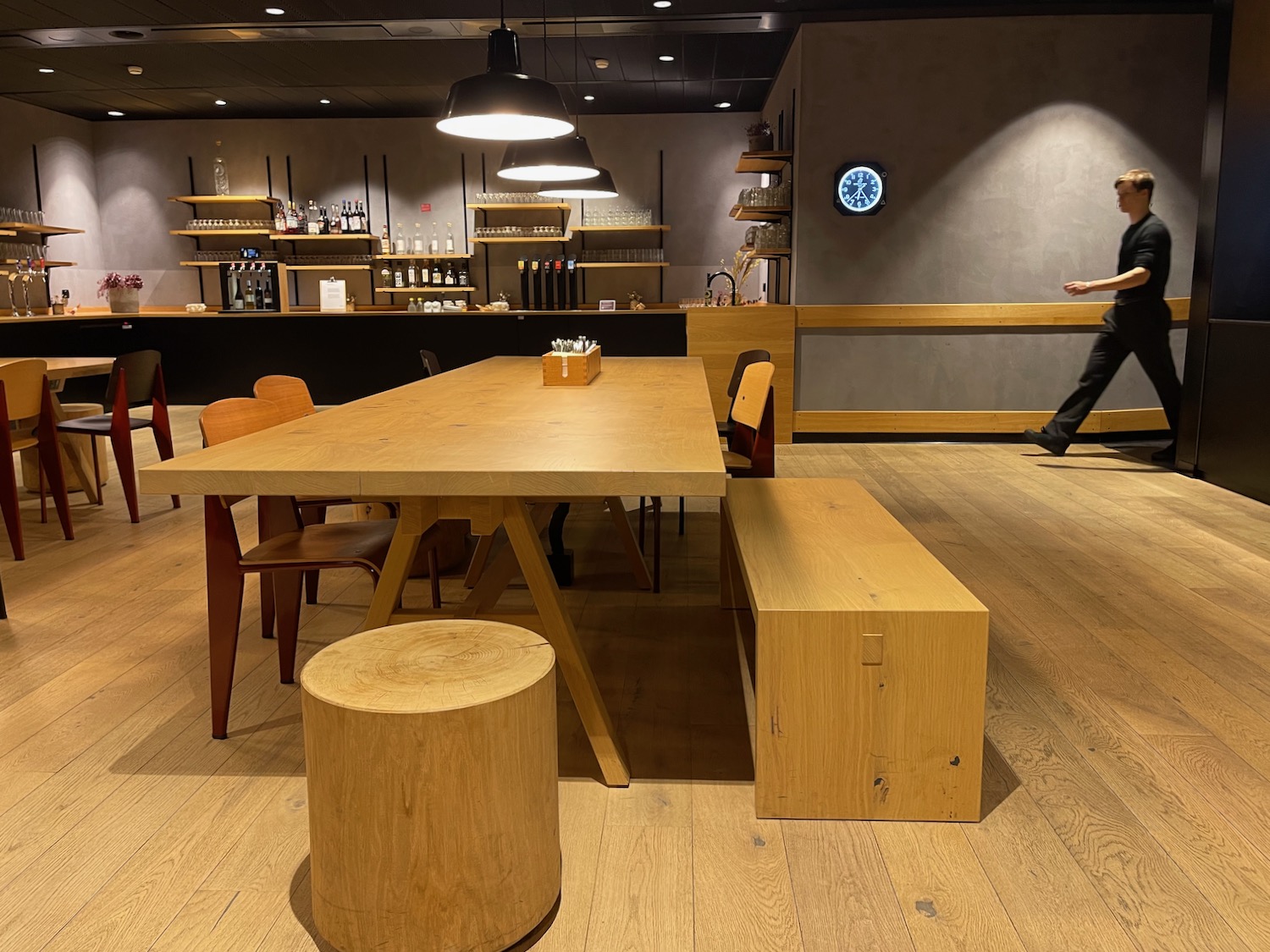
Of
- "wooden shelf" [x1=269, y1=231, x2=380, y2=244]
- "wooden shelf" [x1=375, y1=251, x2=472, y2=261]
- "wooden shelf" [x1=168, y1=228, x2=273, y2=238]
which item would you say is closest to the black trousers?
→ "wooden shelf" [x1=375, y1=251, x2=472, y2=261]

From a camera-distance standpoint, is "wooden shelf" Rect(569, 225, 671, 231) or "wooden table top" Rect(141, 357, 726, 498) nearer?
"wooden table top" Rect(141, 357, 726, 498)

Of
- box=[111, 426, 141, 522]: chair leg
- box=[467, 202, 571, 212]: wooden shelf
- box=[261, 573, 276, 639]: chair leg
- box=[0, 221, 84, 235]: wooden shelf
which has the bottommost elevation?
box=[261, 573, 276, 639]: chair leg

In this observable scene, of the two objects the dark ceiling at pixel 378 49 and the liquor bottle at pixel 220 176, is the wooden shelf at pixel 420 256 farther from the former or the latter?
the liquor bottle at pixel 220 176

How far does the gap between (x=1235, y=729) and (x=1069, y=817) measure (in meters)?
0.72

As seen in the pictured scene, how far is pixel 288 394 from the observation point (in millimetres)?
3146

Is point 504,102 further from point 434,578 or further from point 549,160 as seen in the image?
point 434,578

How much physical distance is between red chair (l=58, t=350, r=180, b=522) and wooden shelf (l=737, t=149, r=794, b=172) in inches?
174

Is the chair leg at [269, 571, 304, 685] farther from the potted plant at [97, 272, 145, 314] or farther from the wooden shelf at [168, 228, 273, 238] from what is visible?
the wooden shelf at [168, 228, 273, 238]

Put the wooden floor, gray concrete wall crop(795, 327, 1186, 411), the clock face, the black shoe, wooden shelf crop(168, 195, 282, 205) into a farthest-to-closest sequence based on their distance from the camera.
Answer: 1. wooden shelf crop(168, 195, 282, 205)
2. gray concrete wall crop(795, 327, 1186, 411)
3. the clock face
4. the black shoe
5. the wooden floor

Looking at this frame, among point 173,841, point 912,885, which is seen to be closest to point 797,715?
point 912,885

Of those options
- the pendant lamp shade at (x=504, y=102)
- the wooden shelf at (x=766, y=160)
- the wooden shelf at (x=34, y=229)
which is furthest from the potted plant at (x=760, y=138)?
the wooden shelf at (x=34, y=229)

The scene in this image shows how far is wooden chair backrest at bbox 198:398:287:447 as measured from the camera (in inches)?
103

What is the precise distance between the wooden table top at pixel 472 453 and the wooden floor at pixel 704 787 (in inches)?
27.7

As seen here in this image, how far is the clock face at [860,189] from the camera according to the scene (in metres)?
6.88
